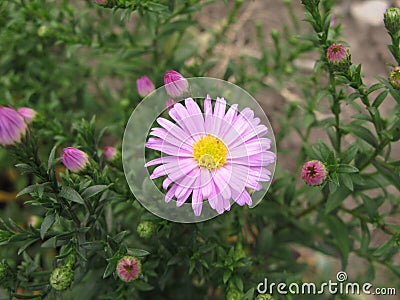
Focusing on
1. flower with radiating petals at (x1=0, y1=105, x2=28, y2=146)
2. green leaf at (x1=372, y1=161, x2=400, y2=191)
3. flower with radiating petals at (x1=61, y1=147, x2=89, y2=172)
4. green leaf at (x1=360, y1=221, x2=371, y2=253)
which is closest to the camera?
flower with radiating petals at (x1=0, y1=105, x2=28, y2=146)

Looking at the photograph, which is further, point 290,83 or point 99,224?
point 290,83

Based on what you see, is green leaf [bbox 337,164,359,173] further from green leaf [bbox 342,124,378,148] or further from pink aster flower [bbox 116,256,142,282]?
pink aster flower [bbox 116,256,142,282]

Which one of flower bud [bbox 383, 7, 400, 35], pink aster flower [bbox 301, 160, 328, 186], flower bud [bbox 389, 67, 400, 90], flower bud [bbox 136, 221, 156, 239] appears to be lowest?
flower bud [bbox 136, 221, 156, 239]

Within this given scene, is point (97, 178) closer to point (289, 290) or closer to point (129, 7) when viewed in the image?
point (129, 7)

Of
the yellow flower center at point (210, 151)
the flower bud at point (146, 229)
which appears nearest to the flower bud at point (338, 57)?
the yellow flower center at point (210, 151)

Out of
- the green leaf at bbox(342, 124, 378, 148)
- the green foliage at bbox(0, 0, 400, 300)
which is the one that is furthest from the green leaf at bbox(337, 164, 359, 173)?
the green leaf at bbox(342, 124, 378, 148)

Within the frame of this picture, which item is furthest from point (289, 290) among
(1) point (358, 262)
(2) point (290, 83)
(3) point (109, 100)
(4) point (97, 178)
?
(2) point (290, 83)

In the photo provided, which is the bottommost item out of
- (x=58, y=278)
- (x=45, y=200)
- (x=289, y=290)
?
(x=289, y=290)

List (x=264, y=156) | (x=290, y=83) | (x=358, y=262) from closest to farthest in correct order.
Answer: (x=264, y=156) → (x=358, y=262) → (x=290, y=83)
